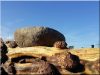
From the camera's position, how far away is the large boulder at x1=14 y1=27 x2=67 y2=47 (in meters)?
9.64

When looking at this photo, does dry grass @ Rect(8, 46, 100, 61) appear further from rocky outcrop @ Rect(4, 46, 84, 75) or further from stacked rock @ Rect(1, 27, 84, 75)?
stacked rock @ Rect(1, 27, 84, 75)

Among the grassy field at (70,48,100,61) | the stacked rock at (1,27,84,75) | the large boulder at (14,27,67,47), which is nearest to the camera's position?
the stacked rock at (1,27,84,75)

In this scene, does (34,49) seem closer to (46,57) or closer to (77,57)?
(46,57)

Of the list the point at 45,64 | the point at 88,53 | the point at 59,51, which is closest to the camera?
the point at 45,64

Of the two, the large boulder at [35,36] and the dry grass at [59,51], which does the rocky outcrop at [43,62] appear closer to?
the dry grass at [59,51]

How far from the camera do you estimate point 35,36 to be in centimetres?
966

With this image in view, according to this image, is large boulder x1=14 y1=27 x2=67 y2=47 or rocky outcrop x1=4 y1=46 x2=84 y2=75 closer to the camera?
rocky outcrop x1=4 y1=46 x2=84 y2=75

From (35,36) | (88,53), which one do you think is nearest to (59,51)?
(88,53)

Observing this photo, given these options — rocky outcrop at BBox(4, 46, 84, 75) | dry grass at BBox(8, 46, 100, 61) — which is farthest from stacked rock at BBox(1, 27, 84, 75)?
dry grass at BBox(8, 46, 100, 61)

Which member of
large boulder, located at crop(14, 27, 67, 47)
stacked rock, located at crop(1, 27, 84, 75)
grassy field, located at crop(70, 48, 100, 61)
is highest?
large boulder, located at crop(14, 27, 67, 47)

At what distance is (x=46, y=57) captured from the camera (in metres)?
8.24

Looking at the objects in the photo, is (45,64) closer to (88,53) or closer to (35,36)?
(88,53)

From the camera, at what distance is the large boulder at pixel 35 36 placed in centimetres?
964

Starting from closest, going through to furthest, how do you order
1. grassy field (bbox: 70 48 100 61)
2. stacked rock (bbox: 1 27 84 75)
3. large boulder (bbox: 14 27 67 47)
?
stacked rock (bbox: 1 27 84 75) → grassy field (bbox: 70 48 100 61) → large boulder (bbox: 14 27 67 47)
